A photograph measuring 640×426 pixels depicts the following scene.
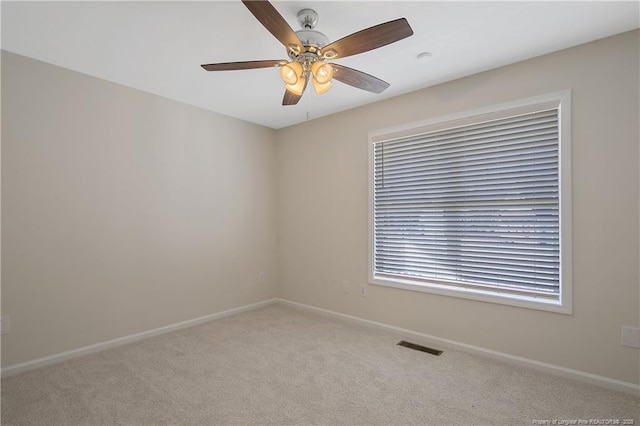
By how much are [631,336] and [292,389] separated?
234 centimetres

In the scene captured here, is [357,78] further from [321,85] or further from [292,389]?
[292,389]

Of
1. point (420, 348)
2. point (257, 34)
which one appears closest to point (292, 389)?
point (420, 348)

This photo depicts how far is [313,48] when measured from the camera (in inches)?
76.2

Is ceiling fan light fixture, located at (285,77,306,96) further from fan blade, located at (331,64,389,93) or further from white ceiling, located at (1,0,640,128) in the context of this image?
white ceiling, located at (1,0,640,128)

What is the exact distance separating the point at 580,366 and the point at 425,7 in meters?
2.72

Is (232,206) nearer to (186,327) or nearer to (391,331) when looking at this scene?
(186,327)

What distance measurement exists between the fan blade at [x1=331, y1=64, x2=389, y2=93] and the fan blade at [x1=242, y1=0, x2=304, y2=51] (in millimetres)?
343

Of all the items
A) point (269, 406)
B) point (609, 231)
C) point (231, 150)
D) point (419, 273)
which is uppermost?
point (231, 150)

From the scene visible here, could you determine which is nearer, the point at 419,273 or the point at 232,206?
the point at 419,273

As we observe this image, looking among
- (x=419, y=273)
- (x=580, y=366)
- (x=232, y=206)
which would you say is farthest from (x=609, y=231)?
(x=232, y=206)

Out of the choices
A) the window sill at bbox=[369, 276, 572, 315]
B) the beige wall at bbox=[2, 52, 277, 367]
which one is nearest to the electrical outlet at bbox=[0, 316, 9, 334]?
the beige wall at bbox=[2, 52, 277, 367]

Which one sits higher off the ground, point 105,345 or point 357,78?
point 357,78

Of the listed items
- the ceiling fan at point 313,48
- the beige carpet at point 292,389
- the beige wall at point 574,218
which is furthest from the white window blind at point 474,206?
the ceiling fan at point 313,48

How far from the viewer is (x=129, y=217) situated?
3.13 m
